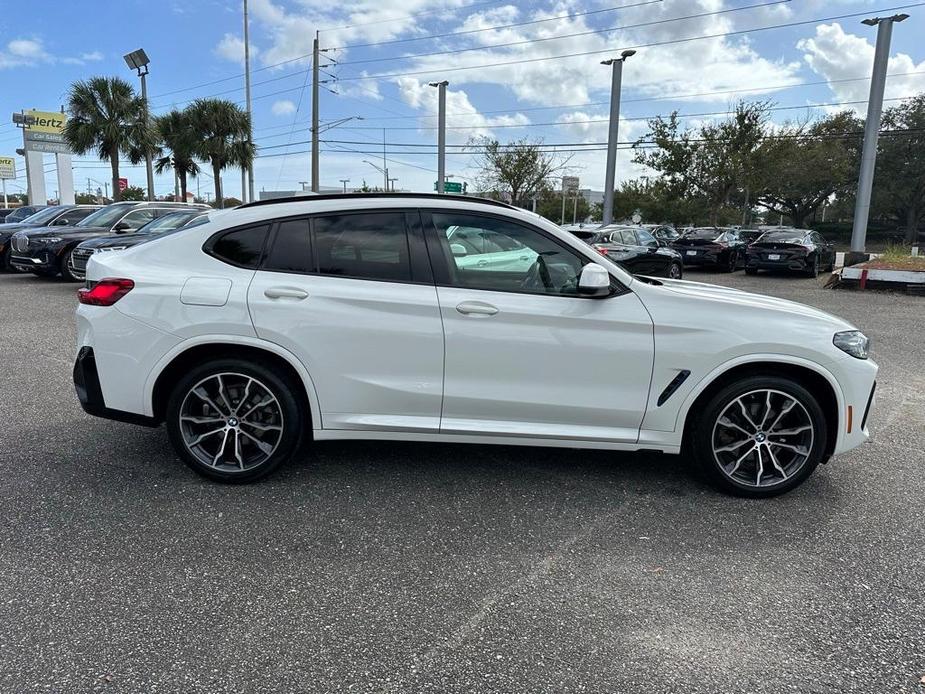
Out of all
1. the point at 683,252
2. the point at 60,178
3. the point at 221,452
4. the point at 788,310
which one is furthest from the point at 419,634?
the point at 60,178

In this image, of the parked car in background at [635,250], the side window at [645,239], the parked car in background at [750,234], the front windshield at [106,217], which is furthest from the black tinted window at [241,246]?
the parked car in background at [750,234]

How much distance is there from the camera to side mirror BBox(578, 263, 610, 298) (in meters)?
3.54

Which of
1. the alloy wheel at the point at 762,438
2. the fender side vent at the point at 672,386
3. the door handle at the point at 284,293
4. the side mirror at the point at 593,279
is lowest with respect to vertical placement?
the alloy wheel at the point at 762,438

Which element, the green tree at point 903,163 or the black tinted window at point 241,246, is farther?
the green tree at point 903,163

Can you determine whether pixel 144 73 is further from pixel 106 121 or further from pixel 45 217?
pixel 45 217

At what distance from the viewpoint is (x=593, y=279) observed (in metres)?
3.54

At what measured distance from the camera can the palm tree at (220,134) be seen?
3278 centimetres

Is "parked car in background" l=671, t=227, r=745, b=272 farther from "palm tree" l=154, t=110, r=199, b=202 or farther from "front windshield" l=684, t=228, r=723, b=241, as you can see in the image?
"palm tree" l=154, t=110, r=199, b=202

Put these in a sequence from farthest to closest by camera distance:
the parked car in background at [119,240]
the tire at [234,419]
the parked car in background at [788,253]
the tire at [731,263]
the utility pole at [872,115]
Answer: the tire at [731,263] < the parked car in background at [788,253] < the utility pole at [872,115] < the parked car in background at [119,240] < the tire at [234,419]

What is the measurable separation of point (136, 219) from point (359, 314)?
1263 cm

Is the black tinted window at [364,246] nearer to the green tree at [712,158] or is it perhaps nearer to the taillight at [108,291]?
the taillight at [108,291]

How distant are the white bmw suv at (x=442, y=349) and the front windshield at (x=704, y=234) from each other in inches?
724

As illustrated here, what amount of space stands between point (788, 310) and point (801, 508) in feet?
3.73

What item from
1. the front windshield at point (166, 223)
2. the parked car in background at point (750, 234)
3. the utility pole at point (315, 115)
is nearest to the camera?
the front windshield at point (166, 223)
